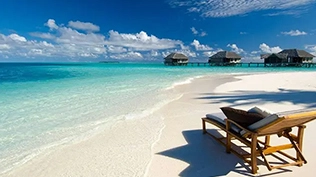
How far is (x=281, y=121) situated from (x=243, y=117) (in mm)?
547

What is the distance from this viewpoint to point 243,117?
2756 millimetres

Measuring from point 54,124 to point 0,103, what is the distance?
14.6ft

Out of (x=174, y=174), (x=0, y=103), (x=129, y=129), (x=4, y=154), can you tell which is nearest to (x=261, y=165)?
(x=174, y=174)

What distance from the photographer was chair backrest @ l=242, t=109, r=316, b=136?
2.24m

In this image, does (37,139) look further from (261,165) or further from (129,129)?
(261,165)

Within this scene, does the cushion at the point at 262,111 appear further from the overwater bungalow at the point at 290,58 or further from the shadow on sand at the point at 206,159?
the overwater bungalow at the point at 290,58

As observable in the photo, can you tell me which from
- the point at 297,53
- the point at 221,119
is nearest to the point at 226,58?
the point at 297,53

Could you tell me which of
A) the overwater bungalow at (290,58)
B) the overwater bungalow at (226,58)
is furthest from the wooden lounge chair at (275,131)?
the overwater bungalow at (226,58)

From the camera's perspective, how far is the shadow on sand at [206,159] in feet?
8.83

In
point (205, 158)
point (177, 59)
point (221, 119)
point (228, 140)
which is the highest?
point (177, 59)

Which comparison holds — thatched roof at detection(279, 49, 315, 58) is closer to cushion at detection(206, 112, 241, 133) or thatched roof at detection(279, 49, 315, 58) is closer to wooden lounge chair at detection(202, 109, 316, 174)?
cushion at detection(206, 112, 241, 133)

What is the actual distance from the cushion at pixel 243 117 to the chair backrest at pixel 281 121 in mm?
103

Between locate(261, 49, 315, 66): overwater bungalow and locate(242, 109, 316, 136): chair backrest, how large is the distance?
47.1 metres

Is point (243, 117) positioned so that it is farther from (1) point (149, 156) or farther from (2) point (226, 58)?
(2) point (226, 58)
